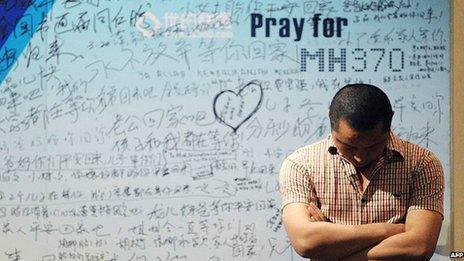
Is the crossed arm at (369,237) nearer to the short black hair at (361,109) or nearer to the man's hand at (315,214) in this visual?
the man's hand at (315,214)

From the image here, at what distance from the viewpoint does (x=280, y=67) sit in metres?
3.53

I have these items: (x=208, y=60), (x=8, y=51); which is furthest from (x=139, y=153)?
(x=8, y=51)

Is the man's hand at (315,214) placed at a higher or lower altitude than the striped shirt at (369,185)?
lower

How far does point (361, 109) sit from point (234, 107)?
4.98ft

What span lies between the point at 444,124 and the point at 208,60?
1.35 meters

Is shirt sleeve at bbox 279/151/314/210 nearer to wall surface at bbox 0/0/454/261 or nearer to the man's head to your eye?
the man's head
